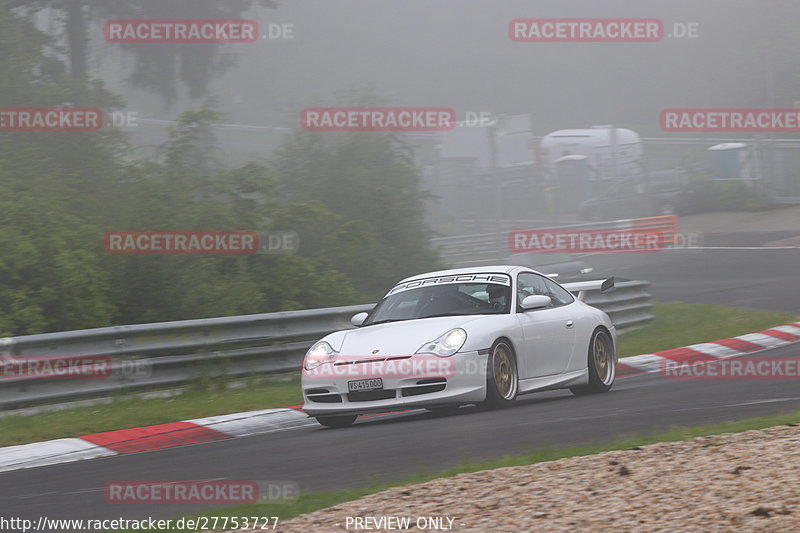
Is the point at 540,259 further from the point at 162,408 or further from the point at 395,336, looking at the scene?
the point at 395,336

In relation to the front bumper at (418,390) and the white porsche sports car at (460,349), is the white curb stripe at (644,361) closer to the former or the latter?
the white porsche sports car at (460,349)

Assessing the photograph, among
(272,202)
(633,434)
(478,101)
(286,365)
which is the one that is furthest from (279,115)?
(633,434)

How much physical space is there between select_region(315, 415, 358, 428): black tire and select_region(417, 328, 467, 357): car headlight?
1.15 metres

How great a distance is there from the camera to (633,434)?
26.5 feet

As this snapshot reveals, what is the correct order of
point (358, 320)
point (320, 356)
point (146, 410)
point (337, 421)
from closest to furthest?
point (320, 356) < point (337, 421) < point (358, 320) < point (146, 410)

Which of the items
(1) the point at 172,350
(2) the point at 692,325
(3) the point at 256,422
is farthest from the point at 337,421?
(2) the point at 692,325

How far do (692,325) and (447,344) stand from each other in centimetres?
1058

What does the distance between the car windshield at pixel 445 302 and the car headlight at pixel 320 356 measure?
748mm

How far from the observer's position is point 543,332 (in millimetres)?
10891

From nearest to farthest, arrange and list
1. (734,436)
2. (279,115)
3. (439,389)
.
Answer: (734,436), (439,389), (279,115)

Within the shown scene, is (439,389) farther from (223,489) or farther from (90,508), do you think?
(90,508)

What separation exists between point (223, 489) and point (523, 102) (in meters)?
72.7

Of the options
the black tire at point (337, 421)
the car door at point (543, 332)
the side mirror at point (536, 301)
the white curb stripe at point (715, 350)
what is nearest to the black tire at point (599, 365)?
the car door at point (543, 332)

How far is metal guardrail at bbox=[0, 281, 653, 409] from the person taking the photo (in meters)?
11.6
